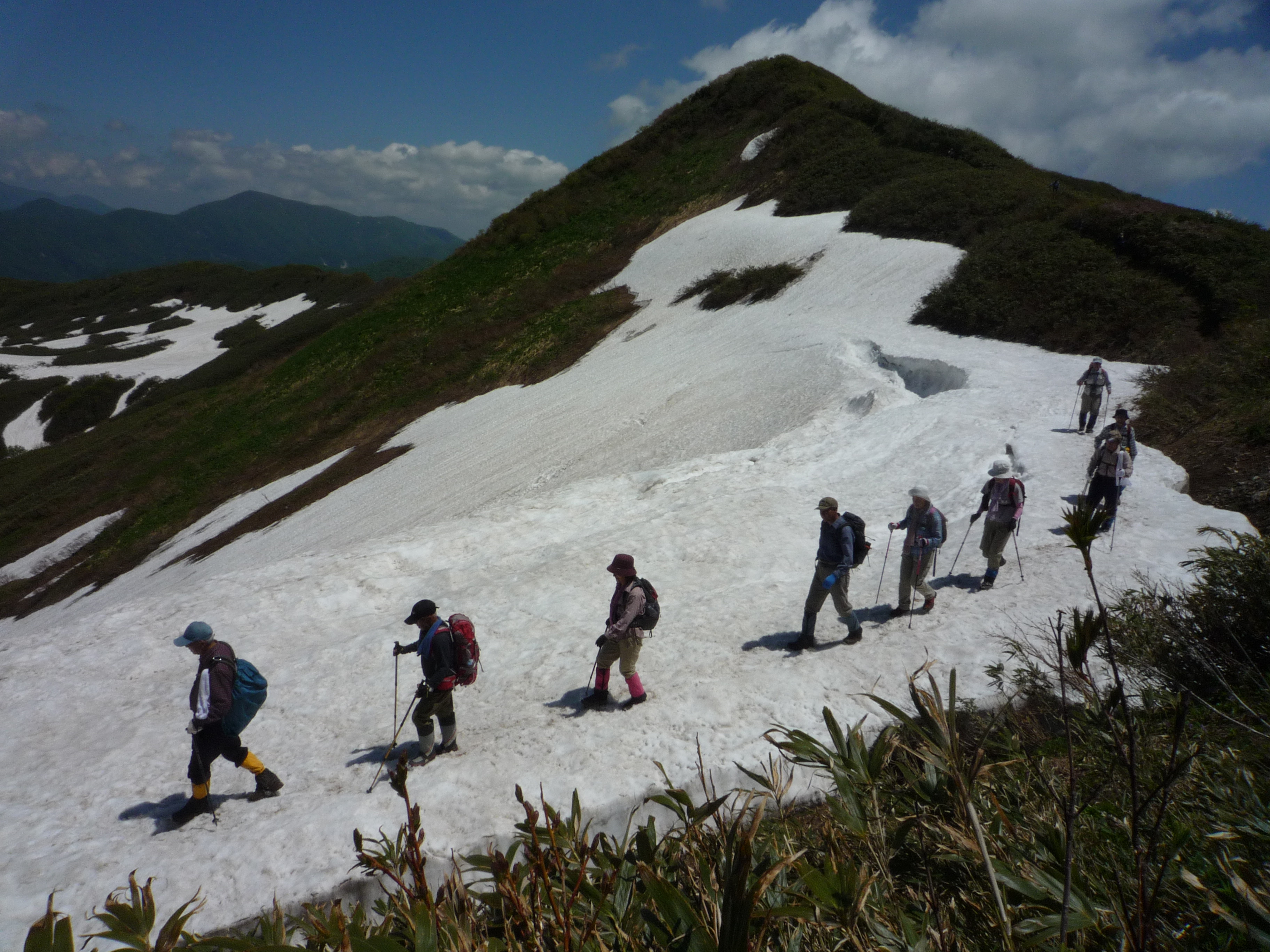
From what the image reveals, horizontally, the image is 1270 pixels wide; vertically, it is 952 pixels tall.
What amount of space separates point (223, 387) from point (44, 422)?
42.7 m

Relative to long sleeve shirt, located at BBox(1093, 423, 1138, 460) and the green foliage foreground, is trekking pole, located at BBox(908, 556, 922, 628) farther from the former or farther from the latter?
the green foliage foreground

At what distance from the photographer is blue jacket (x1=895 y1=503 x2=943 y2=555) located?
847cm

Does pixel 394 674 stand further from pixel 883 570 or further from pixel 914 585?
pixel 883 570

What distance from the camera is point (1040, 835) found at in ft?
8.89

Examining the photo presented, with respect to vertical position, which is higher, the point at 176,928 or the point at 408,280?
the point at 408,280

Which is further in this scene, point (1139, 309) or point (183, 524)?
point (183, 524)

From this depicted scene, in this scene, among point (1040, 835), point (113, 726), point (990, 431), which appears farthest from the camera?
point (990, 431)

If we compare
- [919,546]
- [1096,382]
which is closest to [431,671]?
[919,546]

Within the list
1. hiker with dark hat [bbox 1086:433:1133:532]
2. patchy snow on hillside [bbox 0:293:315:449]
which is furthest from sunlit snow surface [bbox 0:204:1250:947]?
patchy snow on hillside [bbox 0:293:315:449]

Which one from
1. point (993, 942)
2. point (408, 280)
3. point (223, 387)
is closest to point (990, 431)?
point (993, 942)

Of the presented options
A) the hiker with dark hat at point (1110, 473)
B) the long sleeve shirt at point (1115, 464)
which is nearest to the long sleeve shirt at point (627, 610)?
the hiker with dark hat at point (1110, 473)

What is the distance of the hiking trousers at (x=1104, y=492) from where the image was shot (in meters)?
9.98

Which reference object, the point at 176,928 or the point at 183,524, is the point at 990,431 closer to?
the point at 176,928

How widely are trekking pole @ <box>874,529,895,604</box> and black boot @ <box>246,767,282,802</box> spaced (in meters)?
7.73
